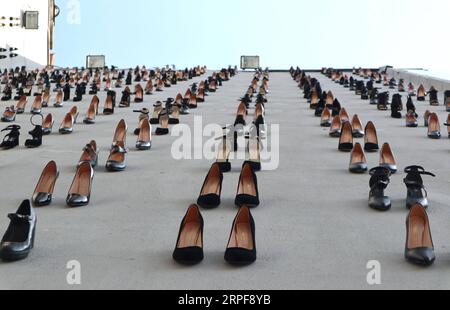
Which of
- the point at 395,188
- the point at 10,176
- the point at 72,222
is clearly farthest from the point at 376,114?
the point at 72,222

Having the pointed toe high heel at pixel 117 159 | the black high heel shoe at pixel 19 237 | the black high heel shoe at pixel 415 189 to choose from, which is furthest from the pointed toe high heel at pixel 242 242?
the pointed toe high heel at pixel 117 159

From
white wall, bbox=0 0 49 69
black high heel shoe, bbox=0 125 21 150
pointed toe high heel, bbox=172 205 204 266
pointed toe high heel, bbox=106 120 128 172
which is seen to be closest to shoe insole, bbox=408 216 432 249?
pointed toe high heel, bbox=172 205 204 266

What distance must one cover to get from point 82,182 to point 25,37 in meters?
22.6

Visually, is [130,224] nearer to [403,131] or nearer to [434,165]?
[434,165]

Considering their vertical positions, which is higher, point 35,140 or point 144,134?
point 144,134

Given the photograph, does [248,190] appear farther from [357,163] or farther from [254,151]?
[357,163]

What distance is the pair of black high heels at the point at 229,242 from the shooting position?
3.81m

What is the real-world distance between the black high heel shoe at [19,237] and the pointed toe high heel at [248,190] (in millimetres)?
1677

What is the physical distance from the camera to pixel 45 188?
5.34 meters

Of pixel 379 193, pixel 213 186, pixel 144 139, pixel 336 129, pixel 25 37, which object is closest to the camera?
pixel 379 193

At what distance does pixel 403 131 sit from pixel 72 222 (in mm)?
6102

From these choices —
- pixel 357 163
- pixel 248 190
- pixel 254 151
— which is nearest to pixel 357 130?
pixel 357 163

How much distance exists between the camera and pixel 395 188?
5.72 metres

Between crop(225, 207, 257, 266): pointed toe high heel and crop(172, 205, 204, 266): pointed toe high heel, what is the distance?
0.18 m
